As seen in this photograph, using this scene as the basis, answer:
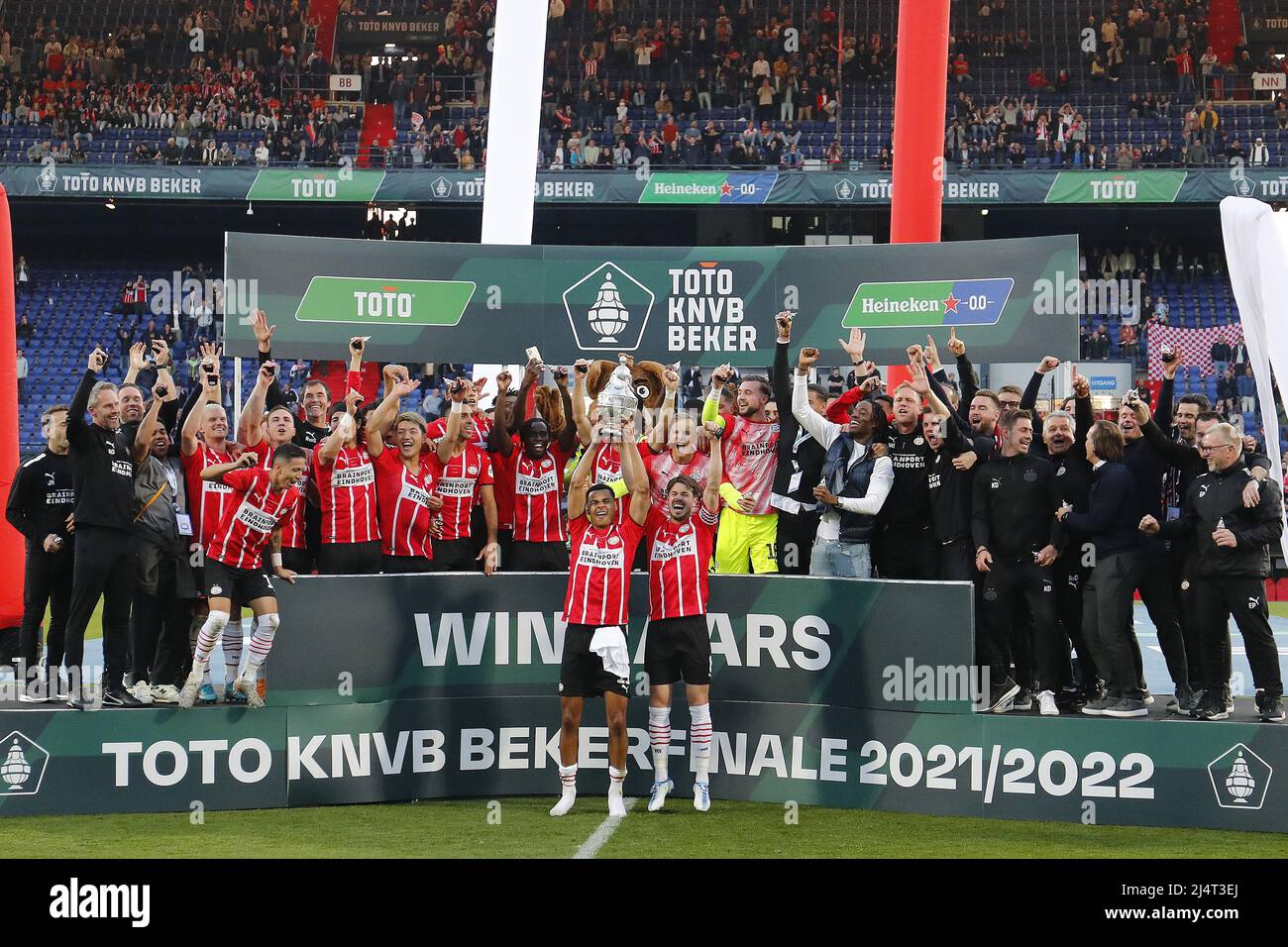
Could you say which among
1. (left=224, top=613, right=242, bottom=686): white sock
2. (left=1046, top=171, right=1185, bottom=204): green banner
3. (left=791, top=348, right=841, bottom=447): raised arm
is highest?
(left=1046, top=171, right=1185, bottom=204): green banner

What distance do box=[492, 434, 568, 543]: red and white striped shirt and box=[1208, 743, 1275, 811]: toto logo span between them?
13.7 feet

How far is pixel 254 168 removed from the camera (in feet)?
102

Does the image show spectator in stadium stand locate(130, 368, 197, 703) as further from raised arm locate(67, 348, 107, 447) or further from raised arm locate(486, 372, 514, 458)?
raised arm locate(486, 372, 514, 458)

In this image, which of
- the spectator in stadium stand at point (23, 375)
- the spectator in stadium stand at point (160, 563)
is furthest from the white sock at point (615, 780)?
the spectator in stadium stand at point (23, 375)

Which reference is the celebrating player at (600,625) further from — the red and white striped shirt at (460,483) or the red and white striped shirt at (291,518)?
the red and white striped shirt at (291,518)

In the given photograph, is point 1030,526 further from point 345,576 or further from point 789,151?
point 789,151

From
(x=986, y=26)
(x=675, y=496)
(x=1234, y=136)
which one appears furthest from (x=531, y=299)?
(x=986, y=26)

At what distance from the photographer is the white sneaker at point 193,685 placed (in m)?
8.05

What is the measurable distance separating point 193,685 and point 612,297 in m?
3.78

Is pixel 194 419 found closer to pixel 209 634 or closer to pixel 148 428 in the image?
pixel 148 428

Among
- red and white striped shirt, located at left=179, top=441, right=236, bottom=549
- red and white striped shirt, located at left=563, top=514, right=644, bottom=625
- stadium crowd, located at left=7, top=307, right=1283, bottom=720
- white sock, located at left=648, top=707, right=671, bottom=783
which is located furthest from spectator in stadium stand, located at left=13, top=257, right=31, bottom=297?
white sock, located at left=648, top=707, right=671, bottom=783

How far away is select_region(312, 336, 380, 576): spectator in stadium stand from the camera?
28.6 feet

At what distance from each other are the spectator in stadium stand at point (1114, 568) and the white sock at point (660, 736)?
2456mm

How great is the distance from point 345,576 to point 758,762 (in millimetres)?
2721
